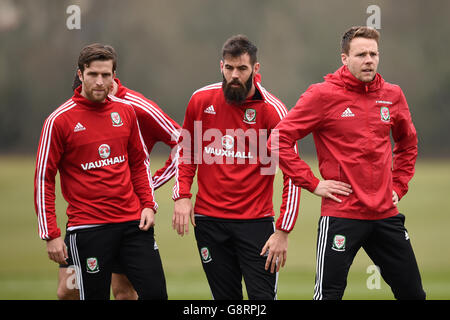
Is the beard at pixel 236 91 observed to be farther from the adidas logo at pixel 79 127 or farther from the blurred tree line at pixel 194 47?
the blurred tree line at pixel 194 47

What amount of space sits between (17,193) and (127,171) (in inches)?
798

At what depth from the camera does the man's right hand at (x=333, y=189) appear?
3.84 m

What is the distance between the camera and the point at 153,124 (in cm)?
474

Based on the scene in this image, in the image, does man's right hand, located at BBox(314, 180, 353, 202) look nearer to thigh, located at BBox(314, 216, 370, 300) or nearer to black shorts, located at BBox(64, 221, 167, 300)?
thigh, located at BBox(314, 216, 370, 300)

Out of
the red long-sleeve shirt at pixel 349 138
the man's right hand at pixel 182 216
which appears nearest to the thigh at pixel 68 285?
the man's right hand at pixel 182 216

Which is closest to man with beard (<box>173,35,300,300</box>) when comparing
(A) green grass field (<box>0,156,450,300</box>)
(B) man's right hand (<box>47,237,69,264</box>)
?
(B) man's right hand (<box>47,237,69,264</box>)

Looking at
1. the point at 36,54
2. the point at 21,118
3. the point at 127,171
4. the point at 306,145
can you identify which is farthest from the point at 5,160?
the point at 127,171

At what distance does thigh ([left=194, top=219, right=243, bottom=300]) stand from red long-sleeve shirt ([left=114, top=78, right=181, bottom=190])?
0.70 meters

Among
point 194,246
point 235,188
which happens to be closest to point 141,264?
point 235,188

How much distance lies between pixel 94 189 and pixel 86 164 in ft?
0.56

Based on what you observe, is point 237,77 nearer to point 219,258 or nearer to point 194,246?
point 219,258

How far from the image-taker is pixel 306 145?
69.2 ft

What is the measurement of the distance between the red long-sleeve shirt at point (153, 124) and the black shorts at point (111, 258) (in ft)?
2.44
